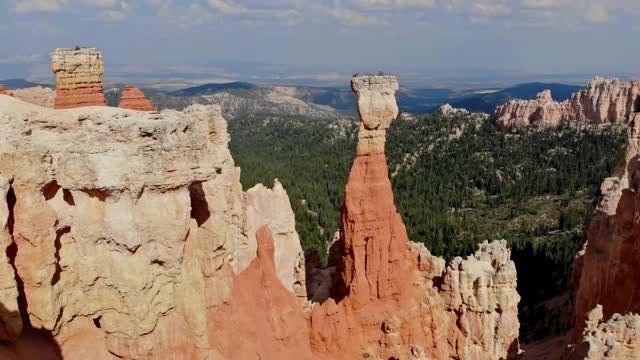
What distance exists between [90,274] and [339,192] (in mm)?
79439

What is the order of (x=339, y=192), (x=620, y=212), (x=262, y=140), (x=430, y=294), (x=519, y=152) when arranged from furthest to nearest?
(x=262, y=140), (x=519, y=152), (x=339, y=192), (x=620, y=212), (x=430, y=294)

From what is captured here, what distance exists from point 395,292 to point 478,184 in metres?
71.2

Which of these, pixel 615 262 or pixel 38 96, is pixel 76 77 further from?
pixel 615 262

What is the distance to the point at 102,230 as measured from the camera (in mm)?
11812

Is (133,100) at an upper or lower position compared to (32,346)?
upper

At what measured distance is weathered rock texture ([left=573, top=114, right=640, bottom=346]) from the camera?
25.2m

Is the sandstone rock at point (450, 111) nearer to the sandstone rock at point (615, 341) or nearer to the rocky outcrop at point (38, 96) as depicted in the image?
the rocky outcrop at point (38, 96)

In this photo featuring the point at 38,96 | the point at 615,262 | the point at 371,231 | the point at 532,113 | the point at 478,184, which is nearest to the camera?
the point at 371,231

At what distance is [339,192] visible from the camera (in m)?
91.2

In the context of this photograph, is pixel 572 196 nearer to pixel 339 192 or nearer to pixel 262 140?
pixel 339 192

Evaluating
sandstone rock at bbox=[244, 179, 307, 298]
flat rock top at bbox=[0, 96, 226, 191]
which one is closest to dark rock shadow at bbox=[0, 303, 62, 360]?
flat rock top at bbox=[0, 96, 226, 191]

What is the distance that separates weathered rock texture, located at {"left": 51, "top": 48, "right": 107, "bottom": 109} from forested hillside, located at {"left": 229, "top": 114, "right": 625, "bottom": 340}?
113 ft

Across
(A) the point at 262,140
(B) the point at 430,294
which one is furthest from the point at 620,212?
(A) the point at 262,140

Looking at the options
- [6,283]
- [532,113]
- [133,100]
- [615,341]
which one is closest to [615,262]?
[615,341]
